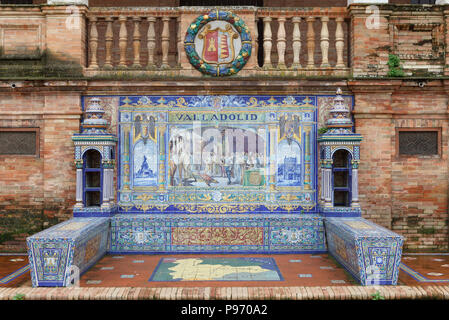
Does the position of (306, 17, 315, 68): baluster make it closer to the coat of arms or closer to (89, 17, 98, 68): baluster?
the coat of arms

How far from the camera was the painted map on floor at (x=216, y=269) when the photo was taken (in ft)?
23.4

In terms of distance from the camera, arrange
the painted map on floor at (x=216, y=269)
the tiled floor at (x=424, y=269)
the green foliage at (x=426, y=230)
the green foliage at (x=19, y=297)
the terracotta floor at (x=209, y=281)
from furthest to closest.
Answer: the green foliage at (x=426, y=230)
the painted map on floor at (x=216, y=269)
the tiled floor at (x=424, y=269)
the terracotta floor at (x=209, y=281)
the green foliage at (x=19, y=297)

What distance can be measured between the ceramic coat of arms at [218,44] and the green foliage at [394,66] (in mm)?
3053

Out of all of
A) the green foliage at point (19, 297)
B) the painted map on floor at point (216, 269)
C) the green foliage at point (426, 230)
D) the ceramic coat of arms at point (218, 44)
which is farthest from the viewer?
the green foliage at point (426, 230)

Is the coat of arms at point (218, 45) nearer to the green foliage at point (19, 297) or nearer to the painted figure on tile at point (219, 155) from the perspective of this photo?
the painted figure on tile at point (219, 155)

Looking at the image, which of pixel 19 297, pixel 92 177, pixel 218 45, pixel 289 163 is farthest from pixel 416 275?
pixel 92 177

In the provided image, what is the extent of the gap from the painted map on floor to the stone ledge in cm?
67

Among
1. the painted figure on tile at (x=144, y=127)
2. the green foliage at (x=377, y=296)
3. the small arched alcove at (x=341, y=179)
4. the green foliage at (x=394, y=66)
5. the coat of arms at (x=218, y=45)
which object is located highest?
the coat of arms at (x=218, y=45)

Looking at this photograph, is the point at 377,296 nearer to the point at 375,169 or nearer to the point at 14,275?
the point at 375,169

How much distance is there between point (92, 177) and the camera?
9.36m

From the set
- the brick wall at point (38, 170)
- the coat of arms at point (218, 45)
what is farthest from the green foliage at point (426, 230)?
the brick wall at point (38, 170)

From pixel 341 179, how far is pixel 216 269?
11.8 feet

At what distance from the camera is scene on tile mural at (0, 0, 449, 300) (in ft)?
28.9

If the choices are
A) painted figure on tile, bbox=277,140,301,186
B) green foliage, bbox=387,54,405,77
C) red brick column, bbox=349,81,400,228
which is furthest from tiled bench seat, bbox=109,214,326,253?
green foliage, bbox=387,54,405,77
